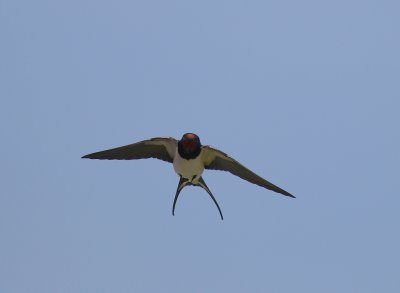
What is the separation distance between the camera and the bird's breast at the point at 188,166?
1095 centimetres

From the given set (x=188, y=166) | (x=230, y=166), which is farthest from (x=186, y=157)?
(x=230, y=166)

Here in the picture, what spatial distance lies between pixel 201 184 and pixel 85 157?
1906mm

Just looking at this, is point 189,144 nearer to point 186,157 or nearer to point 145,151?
point 186,157

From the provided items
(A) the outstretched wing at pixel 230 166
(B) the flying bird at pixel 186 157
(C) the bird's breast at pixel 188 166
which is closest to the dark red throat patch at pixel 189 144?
(B) the flying bird at pixel 186 157

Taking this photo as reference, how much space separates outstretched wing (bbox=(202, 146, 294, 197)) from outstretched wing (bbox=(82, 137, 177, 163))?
57cm

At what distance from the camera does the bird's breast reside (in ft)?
35.9

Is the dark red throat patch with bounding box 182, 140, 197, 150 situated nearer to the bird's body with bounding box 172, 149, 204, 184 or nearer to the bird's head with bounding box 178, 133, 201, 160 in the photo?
the bird's head with bounding box 178, 133, 201, 160

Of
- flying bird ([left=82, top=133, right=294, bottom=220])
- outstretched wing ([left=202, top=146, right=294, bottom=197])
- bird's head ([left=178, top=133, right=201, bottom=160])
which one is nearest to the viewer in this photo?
bird's head ([left=178, top=133, right=201, bottom=160])

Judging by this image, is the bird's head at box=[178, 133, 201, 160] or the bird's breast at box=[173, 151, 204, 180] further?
the bird's breast at box=[173, 151, 204, 180]

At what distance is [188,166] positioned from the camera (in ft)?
36.1

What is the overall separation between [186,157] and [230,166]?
987 millimetres

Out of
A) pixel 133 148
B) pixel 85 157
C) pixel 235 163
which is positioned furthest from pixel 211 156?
pixel 85 157

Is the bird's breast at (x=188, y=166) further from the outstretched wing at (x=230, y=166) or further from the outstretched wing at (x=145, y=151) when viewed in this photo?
the outstretched wing at (x=145, y=151)

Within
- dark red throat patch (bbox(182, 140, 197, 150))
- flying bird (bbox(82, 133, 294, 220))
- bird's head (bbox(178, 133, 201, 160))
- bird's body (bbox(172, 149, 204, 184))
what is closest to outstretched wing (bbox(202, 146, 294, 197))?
flying bird (bbox(82, 133, 294, 220))
